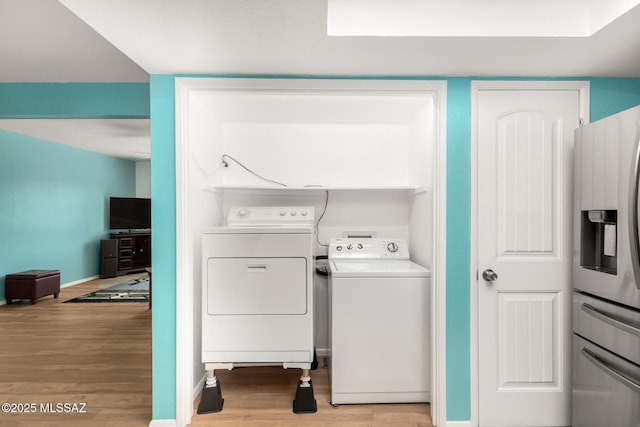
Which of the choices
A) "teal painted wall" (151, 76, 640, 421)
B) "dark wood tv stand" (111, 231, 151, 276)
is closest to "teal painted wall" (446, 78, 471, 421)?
"teal painted wall" (151, 76, 640, 421)

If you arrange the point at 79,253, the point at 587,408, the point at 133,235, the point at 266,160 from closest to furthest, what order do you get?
the point at 587,408 → the point at 266,160 → the point at 79,253 → the point at 133,235

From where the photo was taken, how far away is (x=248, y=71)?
1.95 metres

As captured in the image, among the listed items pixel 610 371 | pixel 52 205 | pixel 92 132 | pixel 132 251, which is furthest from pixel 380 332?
pixel 132 251

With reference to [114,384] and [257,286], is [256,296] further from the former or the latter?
[114,384]

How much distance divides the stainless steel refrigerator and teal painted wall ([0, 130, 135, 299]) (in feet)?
21.7

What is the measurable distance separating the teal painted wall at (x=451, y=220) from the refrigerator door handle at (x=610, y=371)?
1.90ft

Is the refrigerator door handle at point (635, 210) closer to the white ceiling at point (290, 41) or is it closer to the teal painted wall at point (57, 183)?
Answer: the white ceiling at point (290, 41)

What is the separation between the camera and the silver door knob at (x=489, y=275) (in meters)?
1.98

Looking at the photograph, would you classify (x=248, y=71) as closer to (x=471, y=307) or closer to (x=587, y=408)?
(x=471, y=307)

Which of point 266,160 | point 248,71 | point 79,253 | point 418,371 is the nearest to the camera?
point 248,71

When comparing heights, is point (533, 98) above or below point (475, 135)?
above

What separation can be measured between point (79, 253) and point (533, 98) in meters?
7.28

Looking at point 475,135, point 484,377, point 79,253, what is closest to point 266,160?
point 475,135

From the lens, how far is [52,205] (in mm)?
5699
